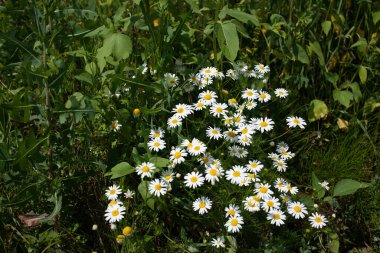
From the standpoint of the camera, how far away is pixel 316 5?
2646mm

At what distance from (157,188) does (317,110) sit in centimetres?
123

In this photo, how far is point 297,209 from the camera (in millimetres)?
1941

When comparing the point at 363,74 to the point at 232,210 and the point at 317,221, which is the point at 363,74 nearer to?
the point at 317,221

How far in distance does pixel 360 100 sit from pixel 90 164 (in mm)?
1773

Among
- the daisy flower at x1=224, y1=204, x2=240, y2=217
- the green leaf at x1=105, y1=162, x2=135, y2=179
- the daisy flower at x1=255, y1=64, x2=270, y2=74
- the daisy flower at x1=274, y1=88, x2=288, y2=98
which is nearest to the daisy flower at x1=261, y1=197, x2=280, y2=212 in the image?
the daisy flower at x1=224, y1=204, x2=240, y2=217

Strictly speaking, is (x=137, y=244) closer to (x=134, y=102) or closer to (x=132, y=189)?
(x=132, y=189)

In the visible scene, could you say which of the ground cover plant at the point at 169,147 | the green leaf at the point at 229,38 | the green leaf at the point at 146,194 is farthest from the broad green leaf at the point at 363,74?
the green leaf at the point at 146,194

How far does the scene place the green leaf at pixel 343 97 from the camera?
2620mm

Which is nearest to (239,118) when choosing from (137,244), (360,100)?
(137,244)

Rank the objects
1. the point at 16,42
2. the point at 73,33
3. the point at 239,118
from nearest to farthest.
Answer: the point at 16,42 < the point at 73,33 < the point at 239,118

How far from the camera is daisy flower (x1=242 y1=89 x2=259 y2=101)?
2.27 metres

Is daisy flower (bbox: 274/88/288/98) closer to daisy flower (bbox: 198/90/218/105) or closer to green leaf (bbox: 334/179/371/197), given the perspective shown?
daisy flower (bbox: 198/90/218/105)

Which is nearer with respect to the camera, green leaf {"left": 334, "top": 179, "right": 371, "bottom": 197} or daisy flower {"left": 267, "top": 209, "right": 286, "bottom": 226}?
daisy flower {"left": 267, "top": 209, "right": 286, "bottom": 226}

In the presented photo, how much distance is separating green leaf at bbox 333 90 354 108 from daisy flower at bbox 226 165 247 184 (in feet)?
3.22
